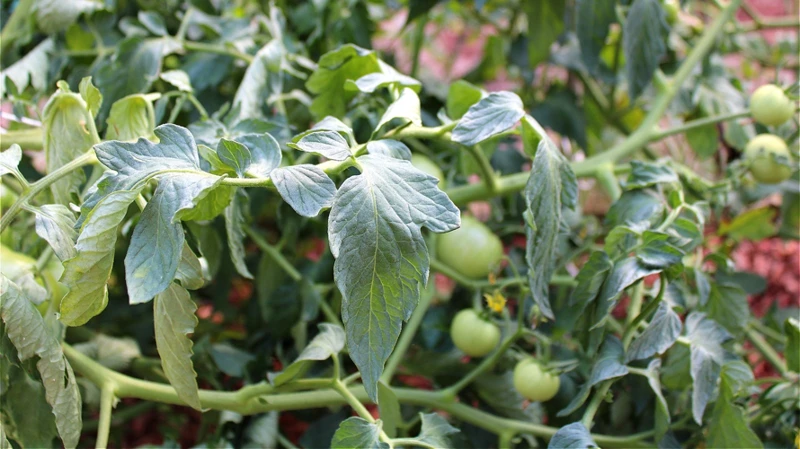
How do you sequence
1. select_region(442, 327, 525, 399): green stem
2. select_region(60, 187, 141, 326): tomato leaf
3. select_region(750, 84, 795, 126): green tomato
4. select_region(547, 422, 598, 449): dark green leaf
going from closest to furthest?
1. select_region(60, 187, 141, 326): tomato leaf
2. select_region(547, 422, 598, 449): dark green leaf
3. select_region(442, 327, 525, 399): green stem
4. select_region(750, 84, 795, 126): green tomato

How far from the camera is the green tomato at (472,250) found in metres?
0.78

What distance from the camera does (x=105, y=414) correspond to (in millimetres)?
565

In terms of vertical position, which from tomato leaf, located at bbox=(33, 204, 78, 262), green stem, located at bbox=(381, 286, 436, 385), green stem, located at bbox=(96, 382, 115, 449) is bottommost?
green stem, located at bbox=(381, 286, 436, 385)

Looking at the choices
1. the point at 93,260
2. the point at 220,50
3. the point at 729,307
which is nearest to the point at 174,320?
the point at 93,260

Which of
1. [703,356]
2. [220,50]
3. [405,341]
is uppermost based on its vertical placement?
[220,50]

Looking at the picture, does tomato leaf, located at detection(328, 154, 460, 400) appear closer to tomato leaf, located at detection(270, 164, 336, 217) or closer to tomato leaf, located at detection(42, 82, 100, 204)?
tomato leaf, located at detection(270, 164, 336, 217)

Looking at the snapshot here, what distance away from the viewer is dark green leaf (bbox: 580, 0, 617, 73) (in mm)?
800

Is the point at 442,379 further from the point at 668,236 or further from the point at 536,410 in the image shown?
the point at 668,236

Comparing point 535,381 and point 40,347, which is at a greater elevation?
point 40,347

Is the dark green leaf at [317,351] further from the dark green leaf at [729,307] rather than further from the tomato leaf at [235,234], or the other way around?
the dark green leaf at [729,307]

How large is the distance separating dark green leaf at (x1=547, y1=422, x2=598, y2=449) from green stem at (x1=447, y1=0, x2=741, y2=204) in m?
0.26

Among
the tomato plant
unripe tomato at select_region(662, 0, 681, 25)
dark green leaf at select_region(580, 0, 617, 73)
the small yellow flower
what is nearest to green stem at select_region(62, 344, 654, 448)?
the tomato plant

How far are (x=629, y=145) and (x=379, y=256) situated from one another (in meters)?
0.49

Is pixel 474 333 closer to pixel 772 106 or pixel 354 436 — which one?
pixel 354 436
